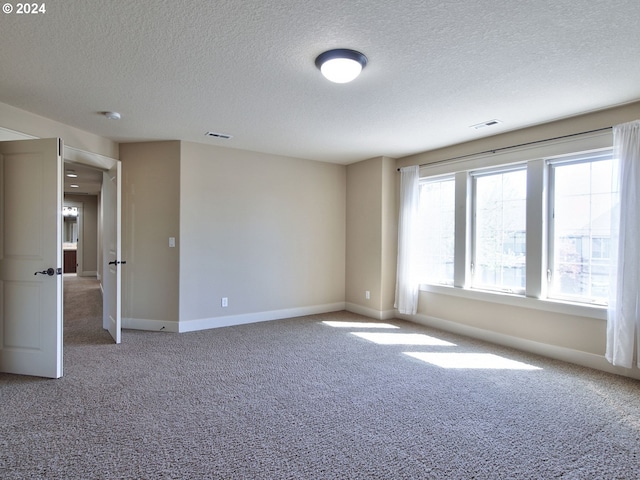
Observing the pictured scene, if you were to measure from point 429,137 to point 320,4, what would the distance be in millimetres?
2983

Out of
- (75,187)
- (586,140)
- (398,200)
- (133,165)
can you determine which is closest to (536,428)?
(586,140)

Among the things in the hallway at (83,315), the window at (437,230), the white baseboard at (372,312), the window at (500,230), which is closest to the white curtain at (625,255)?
the window at (500,230)

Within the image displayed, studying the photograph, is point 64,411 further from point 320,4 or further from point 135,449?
point 320,4

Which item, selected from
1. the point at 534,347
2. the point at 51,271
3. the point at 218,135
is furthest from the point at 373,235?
the point at 51,271

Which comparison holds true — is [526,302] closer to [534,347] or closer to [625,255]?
[534,347]

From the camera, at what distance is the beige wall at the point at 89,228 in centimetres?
1082

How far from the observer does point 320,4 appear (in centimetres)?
193

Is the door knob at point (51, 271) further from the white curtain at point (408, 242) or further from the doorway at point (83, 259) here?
the white curtain at point (408, 242)

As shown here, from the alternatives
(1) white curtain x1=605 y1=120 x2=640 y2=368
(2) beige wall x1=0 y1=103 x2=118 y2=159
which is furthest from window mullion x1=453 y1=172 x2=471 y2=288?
(2) beige wall x1=0 y1=103 x2=118 y2=159

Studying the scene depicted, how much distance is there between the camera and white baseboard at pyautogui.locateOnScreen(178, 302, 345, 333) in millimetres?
4871

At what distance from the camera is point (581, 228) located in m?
3.76

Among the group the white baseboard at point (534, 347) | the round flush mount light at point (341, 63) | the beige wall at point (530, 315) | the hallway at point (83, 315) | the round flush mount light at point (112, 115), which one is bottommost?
the hallway at point (83, 315)

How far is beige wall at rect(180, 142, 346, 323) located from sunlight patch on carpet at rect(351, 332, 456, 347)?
1.57 metres

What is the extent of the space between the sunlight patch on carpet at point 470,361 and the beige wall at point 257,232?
8.03 feet
